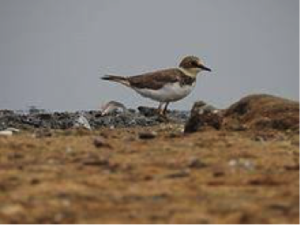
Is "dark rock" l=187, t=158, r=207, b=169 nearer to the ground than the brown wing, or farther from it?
nearer to the ground

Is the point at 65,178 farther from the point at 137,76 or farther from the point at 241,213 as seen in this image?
the point at 137,76

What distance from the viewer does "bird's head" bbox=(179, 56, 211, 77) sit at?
17.3 metres

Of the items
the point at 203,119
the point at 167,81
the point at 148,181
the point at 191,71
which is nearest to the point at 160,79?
the point at 167,81

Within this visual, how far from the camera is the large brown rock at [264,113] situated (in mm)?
13234

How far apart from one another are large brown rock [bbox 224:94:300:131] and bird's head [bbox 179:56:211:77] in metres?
2.37

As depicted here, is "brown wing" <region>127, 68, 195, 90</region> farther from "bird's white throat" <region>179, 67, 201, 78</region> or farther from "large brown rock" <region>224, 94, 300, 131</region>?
"large brown rock" <region>224, 94, 300, 131</region>

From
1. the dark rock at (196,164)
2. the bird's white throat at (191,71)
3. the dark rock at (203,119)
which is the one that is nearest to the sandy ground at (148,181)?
the dark rock at (196,164)

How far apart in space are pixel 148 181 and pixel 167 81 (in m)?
9.54

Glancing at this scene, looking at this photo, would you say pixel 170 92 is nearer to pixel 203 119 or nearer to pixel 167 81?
pixel 167 81

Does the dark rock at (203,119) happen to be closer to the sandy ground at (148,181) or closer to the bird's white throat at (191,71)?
the sandy ground at (148,181)

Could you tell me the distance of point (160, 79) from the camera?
16812mm

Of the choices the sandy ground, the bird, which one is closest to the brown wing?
the bird

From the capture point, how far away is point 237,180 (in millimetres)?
7398

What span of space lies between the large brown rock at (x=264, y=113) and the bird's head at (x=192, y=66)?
93.5 inches
